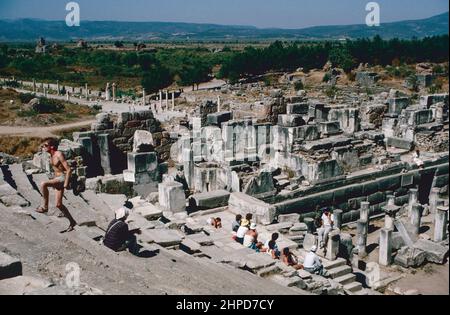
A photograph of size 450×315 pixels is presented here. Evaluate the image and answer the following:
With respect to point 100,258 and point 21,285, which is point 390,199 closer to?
point 100,258

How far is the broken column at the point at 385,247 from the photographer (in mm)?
12906

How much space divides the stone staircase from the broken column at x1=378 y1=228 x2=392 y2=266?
4277 millimetres

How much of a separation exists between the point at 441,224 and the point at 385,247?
84.1 inches

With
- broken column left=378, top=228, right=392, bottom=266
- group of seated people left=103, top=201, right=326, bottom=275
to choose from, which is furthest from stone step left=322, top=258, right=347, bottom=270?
broken column left=378, top=228, right=392, bottom=266

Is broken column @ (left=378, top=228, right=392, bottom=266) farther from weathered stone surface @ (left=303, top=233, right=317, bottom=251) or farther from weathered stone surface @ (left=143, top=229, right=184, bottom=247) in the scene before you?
weathered stone surface @ (left=143, top=229, right=184, bottom=247)

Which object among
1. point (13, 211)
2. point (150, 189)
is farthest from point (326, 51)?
point (13, 211)

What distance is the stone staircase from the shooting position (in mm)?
6715

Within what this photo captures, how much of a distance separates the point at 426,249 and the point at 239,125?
7.15 meters

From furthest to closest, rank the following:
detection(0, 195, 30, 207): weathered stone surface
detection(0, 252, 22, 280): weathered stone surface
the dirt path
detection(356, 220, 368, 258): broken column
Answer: the dirt path, detection(356, 220, 368, 258): broken column, detection(0, 195, 30, 207): weathered stone surface, detection(0, 252, 22, 280): weathered stone surface

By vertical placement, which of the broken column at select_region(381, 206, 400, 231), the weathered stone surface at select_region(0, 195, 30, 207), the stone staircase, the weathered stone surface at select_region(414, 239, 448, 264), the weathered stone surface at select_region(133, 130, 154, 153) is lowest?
the weathered stone surface at select_region(414, 239, 448, 264)

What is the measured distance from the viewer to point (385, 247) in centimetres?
1297

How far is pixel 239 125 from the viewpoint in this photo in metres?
17.2
